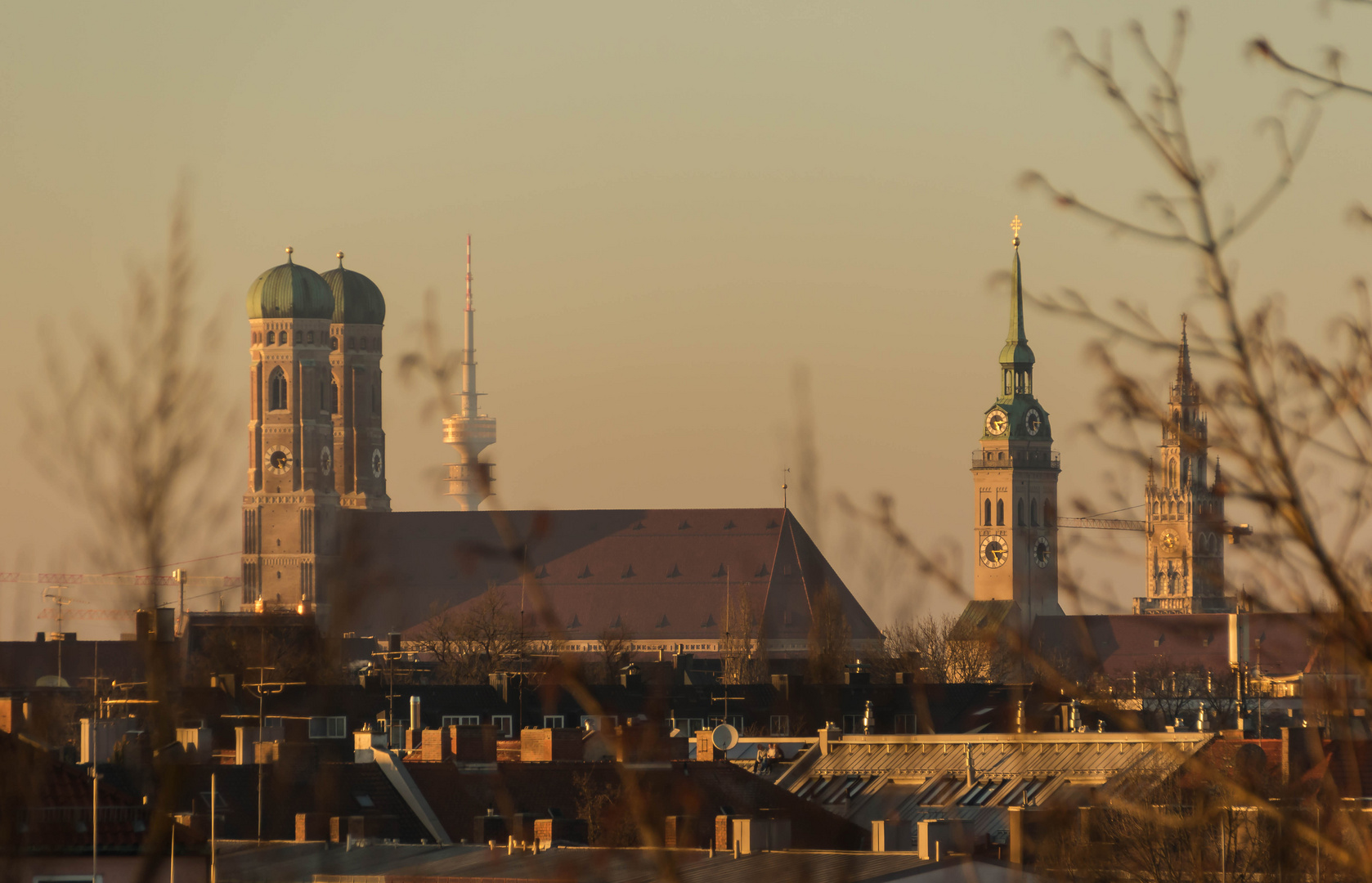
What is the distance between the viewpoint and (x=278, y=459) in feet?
593

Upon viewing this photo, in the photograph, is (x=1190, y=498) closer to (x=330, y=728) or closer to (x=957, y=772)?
(x=957, y=772)

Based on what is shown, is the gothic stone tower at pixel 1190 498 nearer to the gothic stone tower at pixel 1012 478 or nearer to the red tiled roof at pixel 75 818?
the red tiled roof at pixel 75 818

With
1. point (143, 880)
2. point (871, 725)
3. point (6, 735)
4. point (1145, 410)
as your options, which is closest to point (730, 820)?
point (6, 735)

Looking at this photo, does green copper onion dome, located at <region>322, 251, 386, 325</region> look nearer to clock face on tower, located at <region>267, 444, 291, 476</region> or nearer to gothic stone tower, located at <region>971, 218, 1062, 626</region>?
clock face on tower, located at <region>267, 444, 291, 476</region>

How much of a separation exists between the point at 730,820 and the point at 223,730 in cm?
2532

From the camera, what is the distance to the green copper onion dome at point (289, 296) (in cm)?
18088

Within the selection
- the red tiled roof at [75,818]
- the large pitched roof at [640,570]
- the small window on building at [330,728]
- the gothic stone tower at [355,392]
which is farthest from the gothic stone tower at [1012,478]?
the red tiled roof at [75,818]

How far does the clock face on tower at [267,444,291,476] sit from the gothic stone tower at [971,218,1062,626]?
50270 millimetres

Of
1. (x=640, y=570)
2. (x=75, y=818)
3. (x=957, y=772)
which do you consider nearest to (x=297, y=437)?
(x=640, y=570)

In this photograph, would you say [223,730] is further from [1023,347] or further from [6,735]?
[1023,347]

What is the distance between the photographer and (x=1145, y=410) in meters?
6.16

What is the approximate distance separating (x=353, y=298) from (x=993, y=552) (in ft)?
168

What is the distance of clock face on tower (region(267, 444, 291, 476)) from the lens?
181m

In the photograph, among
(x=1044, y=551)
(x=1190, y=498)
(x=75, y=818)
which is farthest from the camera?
(x=1044, y=551)
